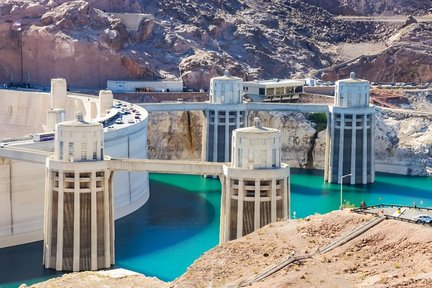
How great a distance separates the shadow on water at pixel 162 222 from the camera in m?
61.6

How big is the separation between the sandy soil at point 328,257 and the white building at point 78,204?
25797mm

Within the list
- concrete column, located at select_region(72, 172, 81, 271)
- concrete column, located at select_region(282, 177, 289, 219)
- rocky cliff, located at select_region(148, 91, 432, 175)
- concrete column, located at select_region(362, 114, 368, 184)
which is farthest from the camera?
rocky cliff, located at select_region(148, 91, 432, 175)

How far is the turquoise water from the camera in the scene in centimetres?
5644

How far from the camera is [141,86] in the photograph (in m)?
108

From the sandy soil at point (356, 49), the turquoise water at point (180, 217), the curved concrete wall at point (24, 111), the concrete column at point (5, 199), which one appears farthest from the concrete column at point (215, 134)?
the sandy soil at point (356, 49)

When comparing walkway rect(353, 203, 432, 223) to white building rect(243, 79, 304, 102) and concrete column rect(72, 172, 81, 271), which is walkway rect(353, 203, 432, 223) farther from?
white building rect(243, 79, 304, 102)

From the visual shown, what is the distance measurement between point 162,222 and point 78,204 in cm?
1479

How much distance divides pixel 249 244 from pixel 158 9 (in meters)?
97.2

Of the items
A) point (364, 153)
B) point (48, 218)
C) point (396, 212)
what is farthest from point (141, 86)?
point (396, 212)

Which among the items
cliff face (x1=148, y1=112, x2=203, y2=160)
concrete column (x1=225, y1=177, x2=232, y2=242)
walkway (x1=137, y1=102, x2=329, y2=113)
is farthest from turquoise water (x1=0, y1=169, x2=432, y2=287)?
cliff face (x1=148, y1=112, x2=203, y2=160)

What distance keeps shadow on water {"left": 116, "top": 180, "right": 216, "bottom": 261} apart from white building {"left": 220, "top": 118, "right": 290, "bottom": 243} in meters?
8.81

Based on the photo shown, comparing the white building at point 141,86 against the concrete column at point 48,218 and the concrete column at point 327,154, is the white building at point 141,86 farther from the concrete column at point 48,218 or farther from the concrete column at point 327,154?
the concrete column at point 48,218

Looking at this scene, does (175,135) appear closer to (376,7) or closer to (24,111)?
(24,111)

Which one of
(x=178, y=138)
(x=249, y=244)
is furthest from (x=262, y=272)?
(x=178, y=138)
